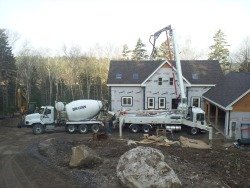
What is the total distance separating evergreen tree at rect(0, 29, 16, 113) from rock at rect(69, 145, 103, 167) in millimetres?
27998

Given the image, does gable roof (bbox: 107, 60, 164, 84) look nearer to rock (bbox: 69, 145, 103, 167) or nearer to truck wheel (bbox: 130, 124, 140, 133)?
truck wheel (bbox: 130, 124, 140, 133)

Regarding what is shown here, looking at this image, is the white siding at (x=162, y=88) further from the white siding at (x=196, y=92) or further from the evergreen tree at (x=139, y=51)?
the evergreen tree at (x=139, y=51)

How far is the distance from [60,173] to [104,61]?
57.0 meters

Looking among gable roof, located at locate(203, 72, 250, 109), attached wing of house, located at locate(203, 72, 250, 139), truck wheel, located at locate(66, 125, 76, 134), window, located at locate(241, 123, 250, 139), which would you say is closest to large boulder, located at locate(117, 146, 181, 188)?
attached wing of house, located at locate(203, 72, 250, 139)

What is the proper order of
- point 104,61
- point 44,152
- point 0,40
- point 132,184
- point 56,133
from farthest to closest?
1. point 104,61
2. point 0,40
3. point 56,133
4. point 44,152
5. point 132,184

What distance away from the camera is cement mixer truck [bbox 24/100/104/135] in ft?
101

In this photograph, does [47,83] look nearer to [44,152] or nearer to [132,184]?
[44,152]

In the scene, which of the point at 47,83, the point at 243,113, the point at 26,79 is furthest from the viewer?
the point at 47,83

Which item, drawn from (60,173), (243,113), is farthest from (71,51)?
(60,173)

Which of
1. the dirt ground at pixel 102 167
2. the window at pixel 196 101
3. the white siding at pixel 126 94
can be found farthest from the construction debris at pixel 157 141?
the window at pixel 196 101

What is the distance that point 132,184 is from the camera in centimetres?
1570

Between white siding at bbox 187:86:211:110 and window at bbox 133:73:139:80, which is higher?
window at bbox 133:73:139:80

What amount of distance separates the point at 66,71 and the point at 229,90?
43216 millimetres

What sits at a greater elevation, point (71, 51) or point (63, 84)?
point (71, 51)
